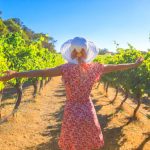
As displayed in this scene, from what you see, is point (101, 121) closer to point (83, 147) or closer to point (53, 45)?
point (83, 147)

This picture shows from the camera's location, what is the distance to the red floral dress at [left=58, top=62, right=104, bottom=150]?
5.07 m

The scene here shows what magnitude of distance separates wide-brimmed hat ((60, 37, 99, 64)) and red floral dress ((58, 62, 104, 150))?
10cm

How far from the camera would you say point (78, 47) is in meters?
4.96

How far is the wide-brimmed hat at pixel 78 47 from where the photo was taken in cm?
494

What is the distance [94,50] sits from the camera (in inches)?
204

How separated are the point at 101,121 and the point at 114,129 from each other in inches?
98.7

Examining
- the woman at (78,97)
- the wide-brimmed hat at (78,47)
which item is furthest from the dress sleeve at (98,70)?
the wide-brimmed hat at (78,47)

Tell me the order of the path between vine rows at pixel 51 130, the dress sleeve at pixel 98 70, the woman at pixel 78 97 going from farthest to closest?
the path between vine rows at pixel 51 130
the dress sleeve at pixel 98 70
the woman at pixel 78 97

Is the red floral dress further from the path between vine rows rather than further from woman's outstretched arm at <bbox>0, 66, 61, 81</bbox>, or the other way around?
the path between vine rows

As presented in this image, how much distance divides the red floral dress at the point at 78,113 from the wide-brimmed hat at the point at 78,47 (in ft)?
0.32

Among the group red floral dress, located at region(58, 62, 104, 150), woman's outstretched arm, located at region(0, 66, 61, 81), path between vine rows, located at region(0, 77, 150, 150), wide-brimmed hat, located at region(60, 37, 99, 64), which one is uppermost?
wide-brimmed hat, located at region(60, 37, 99, 64)

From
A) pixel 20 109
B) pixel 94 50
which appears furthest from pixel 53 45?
pixel 94 50

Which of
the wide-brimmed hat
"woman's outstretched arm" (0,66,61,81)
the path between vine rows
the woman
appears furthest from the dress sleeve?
the path between vine rows

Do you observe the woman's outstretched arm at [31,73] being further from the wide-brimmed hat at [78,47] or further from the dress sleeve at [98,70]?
the dress sleeve at [98,70]
